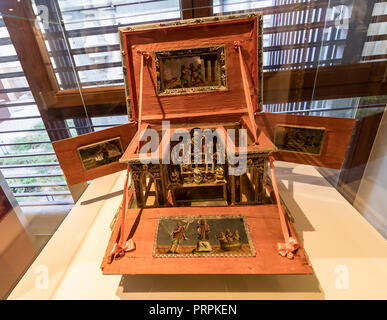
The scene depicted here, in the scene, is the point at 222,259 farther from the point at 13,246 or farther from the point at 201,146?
the point at 13,246

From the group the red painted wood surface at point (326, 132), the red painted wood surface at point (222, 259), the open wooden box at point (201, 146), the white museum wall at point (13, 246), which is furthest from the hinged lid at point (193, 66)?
the white museum wall at point (13, 246)

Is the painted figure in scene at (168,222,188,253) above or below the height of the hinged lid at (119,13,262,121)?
below

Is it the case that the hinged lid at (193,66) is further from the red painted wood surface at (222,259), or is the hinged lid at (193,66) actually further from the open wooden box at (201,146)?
the red painted wood surface at (222,259)

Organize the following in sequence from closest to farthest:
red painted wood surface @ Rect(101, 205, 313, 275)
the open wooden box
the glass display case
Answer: red painted wood surface @ Rect(101, 205, 313, 275) < the open wooden box < the glass display case

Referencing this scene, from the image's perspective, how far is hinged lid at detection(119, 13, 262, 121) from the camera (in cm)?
162

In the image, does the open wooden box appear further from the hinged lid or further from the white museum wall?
the white museum wall

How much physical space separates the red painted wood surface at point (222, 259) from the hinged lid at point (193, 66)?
2.80 feet

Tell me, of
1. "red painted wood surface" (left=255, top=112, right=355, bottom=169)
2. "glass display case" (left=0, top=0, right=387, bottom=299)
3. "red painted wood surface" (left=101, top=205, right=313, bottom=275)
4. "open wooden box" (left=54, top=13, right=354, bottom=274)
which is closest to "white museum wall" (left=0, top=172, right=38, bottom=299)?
"glass display case" (left=0, top=0, right=387, bottom=299)

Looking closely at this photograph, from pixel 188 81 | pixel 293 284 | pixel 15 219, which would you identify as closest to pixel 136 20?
pixel 188 81

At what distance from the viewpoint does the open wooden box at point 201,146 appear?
119 cm

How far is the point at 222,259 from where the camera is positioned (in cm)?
113

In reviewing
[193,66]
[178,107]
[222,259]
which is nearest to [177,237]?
[222,259]
